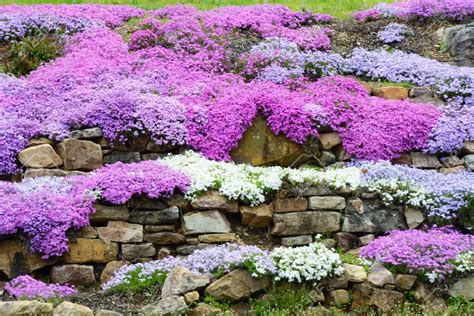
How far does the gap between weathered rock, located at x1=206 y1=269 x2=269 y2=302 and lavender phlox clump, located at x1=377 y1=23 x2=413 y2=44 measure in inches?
440

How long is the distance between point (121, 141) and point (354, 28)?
9317 mm

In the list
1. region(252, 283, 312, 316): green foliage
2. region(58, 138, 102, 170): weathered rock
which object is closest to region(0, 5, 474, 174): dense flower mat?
region(58, 138, 102, 170): weathered rock

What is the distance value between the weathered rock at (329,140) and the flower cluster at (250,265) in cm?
399

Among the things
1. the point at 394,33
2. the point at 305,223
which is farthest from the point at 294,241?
the point at 394,33

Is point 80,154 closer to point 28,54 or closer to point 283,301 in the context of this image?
point 28,54

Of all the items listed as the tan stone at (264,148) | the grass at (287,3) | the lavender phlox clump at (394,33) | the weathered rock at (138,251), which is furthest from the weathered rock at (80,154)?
the lavender phlox clump at (394,33)

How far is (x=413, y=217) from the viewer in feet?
39.0

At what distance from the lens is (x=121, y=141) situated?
13078 mm

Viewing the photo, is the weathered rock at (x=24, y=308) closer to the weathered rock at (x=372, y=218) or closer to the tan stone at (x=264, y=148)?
the weathered rock at (x=372, y=218)

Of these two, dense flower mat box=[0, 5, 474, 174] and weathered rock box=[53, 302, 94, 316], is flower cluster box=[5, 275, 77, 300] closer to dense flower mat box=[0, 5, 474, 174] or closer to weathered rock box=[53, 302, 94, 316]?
weathered rock box=[53, 302, 94, 316]

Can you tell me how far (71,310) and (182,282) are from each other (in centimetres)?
150

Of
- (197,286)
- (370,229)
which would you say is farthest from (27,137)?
(370,229)

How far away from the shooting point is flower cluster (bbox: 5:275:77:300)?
369 inches

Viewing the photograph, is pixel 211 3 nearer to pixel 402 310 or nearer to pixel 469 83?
pixel 469 83
